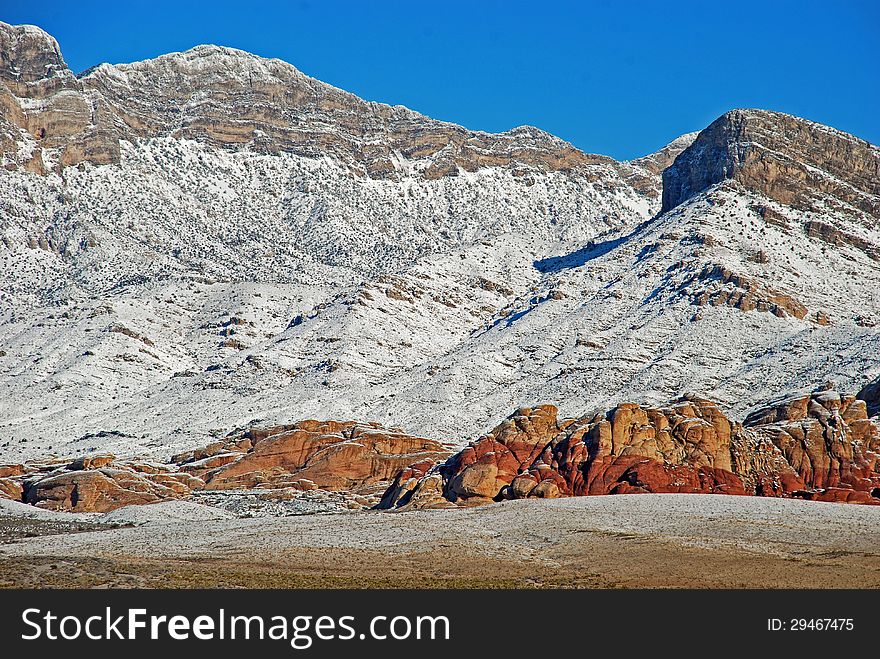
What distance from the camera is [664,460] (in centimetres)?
7812

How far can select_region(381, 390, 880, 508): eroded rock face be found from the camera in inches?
3004

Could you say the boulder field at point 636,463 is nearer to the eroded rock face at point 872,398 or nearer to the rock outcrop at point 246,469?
the rock outcrop at point 246,469

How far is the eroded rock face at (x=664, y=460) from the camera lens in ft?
250

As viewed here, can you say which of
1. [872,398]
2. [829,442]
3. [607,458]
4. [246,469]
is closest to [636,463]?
[607,458]

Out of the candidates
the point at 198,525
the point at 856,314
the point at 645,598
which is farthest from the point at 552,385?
the point at 645,598

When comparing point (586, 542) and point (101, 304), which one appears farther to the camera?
point (101, 304)

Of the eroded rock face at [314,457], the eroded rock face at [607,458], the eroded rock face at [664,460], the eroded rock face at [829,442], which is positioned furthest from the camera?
the eroded rock face at [314,457]

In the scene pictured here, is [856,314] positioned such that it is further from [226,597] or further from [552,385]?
[226,597]

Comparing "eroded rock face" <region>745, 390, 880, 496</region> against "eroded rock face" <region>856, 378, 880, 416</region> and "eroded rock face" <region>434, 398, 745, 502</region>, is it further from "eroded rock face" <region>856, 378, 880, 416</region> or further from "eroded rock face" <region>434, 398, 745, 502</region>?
"eroded rock face" <region>856, 378, 880, 416</region>

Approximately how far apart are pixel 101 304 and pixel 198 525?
4885 inches

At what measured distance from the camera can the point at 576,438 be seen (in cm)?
8069

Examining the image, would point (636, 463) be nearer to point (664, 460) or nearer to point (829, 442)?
point (664, 460)

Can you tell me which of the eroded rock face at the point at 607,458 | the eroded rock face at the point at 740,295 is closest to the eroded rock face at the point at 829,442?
the eroded rock face at the point at 607,458

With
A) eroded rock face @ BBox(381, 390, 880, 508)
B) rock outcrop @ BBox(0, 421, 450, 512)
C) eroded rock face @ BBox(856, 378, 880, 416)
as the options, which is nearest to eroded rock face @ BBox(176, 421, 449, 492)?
rock outcrop @ BBox(0, 421, 450, 512)
